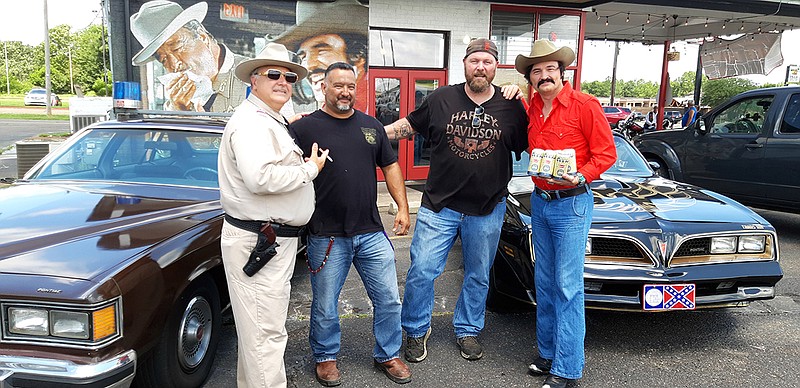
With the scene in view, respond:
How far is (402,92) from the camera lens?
10.8m

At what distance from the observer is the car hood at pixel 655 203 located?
378 centimetres

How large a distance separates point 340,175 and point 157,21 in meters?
8.05

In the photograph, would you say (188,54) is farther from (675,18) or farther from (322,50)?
(675,18)

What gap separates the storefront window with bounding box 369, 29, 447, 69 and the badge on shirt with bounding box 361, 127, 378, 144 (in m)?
7.72

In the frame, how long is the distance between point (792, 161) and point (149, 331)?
7.10 metres

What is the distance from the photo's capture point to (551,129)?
3.13m

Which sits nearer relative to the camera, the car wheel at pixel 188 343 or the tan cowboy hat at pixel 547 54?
the car wheel at pixel 188 343

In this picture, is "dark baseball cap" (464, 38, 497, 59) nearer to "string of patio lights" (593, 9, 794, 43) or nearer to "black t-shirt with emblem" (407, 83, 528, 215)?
"black t-shirt with emblem" (407, 83, 528, 215)

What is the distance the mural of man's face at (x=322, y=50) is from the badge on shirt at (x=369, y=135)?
7.37 m

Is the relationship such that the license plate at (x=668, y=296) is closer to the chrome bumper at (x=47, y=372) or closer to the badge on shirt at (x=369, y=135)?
the badge on shirt at (x=369, y=135)

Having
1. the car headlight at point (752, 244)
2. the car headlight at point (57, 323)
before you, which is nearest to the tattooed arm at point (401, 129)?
the car headlight at point (57, 323)

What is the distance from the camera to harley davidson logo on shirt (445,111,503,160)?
3.37 metres

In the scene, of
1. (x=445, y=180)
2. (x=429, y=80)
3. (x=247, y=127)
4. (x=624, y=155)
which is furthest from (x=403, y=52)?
(x=247, y=127)

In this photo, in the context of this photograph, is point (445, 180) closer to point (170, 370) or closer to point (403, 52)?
point (170, 370)
